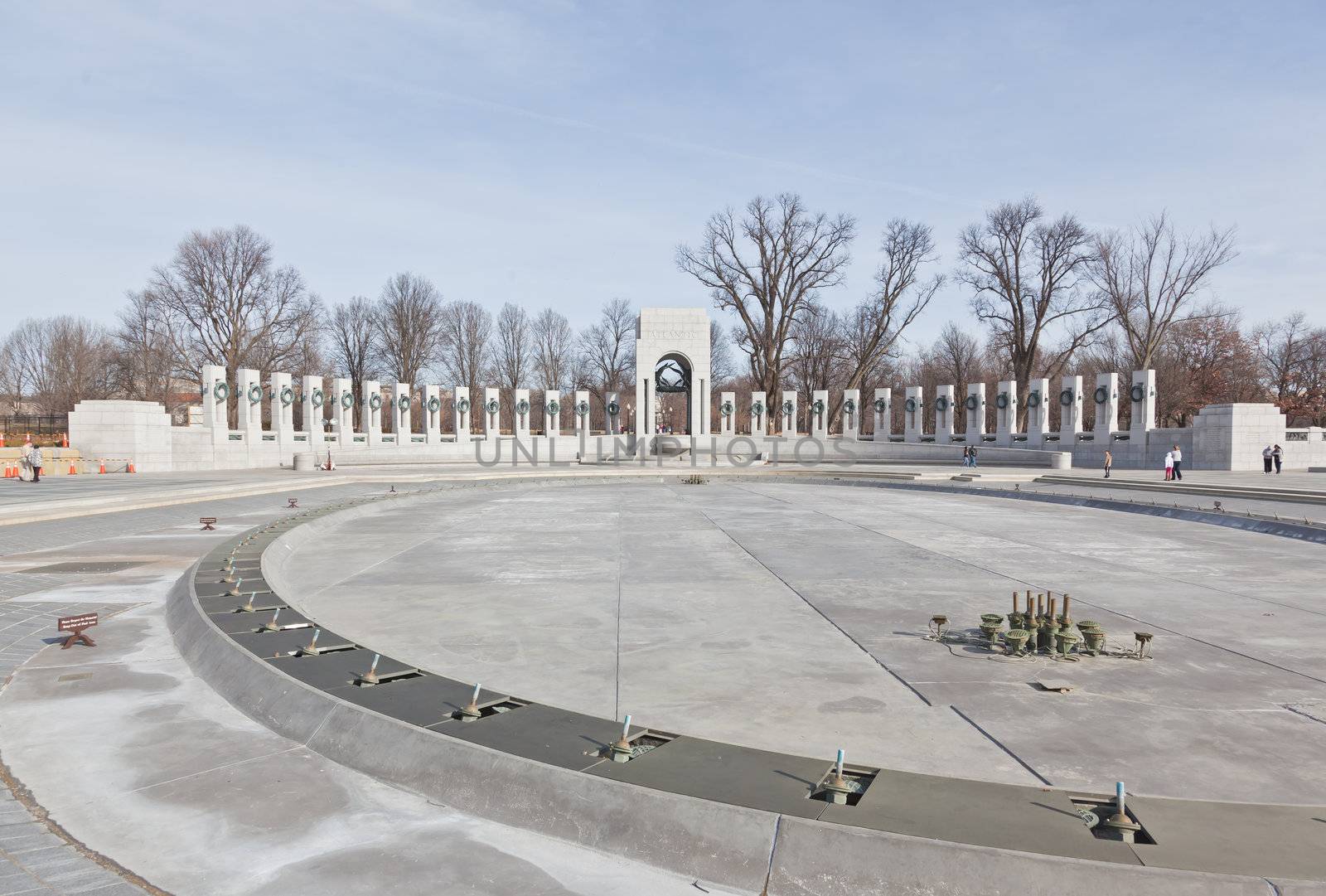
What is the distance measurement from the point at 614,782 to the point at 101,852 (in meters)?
2.74

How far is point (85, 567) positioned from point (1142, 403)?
46881 mm

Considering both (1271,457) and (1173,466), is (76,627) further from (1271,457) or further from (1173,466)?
(1271,457)

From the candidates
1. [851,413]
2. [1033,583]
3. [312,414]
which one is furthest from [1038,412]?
[312,414]

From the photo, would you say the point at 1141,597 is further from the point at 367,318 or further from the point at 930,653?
the point at 367,318

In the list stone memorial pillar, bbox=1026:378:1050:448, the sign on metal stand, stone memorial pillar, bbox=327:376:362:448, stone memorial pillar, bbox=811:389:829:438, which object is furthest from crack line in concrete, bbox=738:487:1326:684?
stone memorial pillar, bbox=811:389:829:438

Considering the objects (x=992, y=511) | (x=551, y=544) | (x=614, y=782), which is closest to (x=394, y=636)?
(x=614, y=782)

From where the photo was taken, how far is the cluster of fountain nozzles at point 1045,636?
7.72 meters

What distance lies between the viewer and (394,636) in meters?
8.39

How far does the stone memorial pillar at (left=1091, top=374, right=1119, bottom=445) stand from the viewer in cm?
4409

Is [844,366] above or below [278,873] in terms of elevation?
above

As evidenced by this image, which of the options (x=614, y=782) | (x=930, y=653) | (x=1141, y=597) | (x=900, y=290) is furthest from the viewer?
(x=900, y=290)

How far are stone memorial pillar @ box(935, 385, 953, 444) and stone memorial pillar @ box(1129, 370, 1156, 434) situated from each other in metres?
10.4

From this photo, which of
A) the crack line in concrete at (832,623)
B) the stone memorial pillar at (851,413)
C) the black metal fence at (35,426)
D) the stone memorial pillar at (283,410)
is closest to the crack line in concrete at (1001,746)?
the crack line in concrete at (832,623)

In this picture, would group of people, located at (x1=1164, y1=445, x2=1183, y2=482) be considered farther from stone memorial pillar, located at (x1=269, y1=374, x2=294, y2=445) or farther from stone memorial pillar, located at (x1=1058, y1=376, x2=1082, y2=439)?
stone memorial pillar, located at (x1=269, y1=374, x2=294, y2=445)
